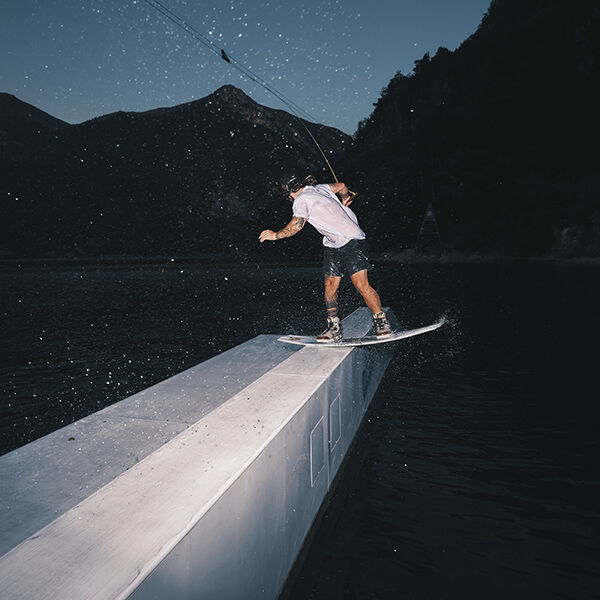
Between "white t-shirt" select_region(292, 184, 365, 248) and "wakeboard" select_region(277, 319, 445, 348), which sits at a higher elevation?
"white t-shirt" select_region(292, 184, 365, 248)

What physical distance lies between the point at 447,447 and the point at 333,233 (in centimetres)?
300

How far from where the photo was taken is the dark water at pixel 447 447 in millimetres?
3527

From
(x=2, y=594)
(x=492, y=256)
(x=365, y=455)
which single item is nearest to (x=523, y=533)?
(x=365, y=455)

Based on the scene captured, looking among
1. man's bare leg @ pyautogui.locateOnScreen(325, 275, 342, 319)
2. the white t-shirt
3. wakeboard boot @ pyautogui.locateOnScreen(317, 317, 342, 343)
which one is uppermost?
the white t-shirt

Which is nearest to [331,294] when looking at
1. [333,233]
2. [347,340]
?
[347,340]

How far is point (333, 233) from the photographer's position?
653 centimetres

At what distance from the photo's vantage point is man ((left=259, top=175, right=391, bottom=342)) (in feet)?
20.6

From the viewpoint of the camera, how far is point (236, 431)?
3.03 meters

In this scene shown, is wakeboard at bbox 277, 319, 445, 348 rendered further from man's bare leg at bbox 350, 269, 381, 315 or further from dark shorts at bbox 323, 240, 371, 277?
dark shorts at bbox 323, 240, 371, 277

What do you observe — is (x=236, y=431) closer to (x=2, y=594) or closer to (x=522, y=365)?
(x=2, y=594)

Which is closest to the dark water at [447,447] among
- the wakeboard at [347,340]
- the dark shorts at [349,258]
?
the wakeboard at [347,340]

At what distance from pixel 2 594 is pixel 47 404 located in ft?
A: 24.9

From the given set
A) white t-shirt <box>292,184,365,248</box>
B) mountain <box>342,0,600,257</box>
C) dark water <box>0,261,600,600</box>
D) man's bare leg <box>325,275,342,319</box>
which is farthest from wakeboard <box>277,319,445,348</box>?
mountain <box>342,0,600,257</box>

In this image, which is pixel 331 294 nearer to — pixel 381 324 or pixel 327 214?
pixel 381 324
